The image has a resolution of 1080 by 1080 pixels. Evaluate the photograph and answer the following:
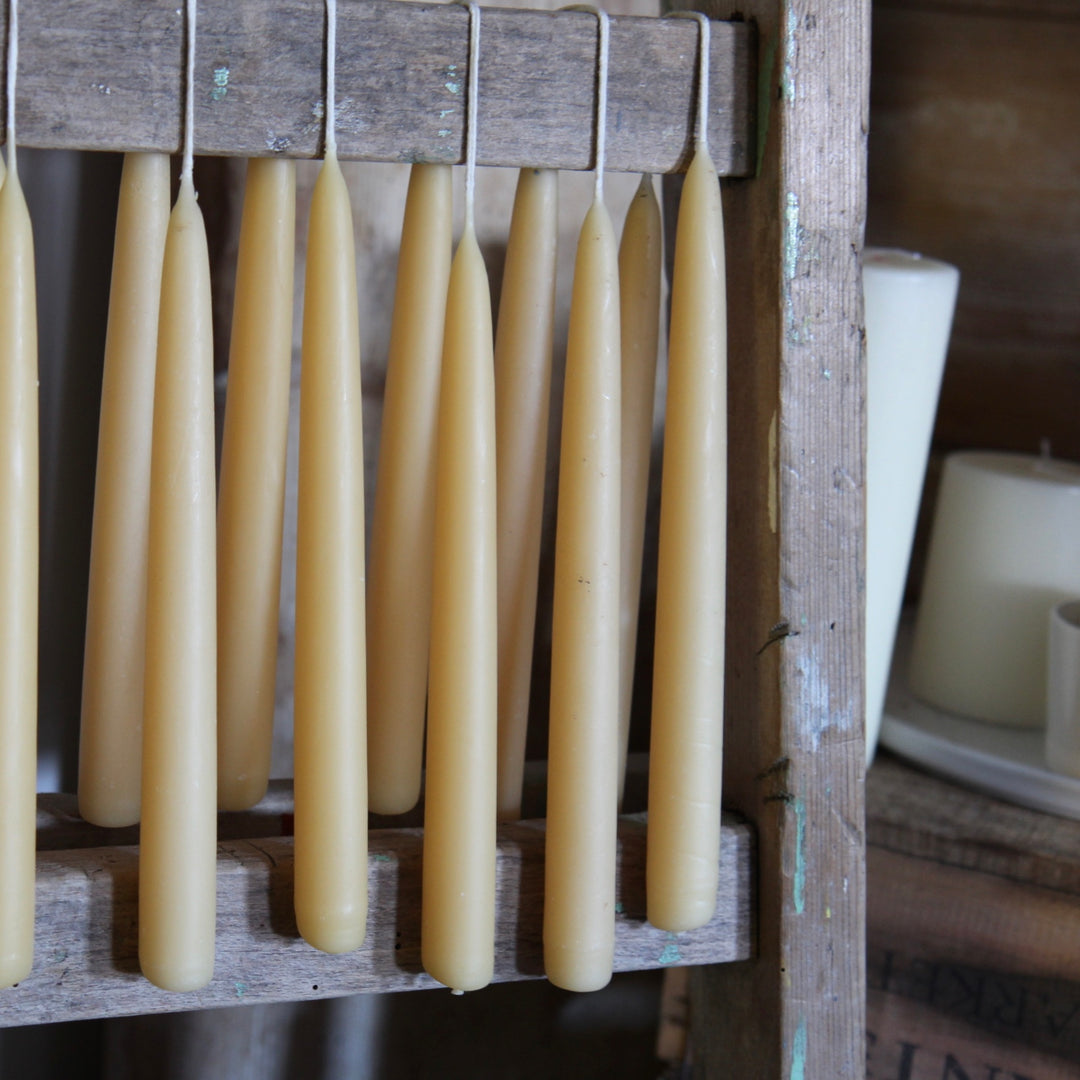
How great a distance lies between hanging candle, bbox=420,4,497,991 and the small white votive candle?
10.2 inches

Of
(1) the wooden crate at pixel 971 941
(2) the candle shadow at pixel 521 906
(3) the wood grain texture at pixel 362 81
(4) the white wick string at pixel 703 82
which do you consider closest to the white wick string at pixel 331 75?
(3) the wood grain texture at pixel 362 81

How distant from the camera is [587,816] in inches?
13.0

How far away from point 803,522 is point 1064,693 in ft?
0.62

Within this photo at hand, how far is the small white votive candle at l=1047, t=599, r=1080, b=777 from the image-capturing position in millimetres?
464

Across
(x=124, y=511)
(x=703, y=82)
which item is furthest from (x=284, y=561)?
(x=703, y=82)

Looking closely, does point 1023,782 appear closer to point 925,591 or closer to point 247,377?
point 925,591

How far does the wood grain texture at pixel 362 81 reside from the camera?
0.29 m

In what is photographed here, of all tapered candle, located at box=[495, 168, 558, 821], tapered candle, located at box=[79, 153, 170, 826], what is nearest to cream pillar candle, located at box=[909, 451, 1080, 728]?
tapered candle, located at box=[495, 168, 558, 821]

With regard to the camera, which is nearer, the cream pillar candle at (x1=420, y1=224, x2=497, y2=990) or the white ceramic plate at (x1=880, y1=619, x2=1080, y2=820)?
the cream pillar candle at (x1=420, y1=224, x2=497, y2=990)

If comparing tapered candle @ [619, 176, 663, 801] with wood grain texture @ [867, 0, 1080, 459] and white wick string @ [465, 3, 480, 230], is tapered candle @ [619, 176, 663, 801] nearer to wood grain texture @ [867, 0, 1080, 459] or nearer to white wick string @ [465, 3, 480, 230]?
white wick string @ [465, 3, 480, 230]


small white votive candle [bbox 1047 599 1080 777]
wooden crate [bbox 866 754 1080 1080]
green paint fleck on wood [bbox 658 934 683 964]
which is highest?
small white votive candle [bbox 1047 599 1080 777]

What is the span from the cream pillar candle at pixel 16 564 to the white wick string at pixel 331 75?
0.08 m

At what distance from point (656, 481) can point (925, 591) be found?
0.15 metres

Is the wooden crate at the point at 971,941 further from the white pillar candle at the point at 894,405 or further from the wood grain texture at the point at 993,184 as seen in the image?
the wood grain texture at the point at 993,184
